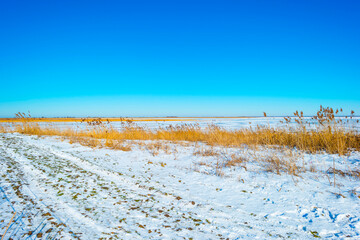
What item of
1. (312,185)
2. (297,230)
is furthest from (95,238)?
(312,185)

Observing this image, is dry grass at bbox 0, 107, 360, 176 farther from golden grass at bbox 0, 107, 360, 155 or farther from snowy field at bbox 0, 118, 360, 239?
snowy field at bbox 0, 118, 360, 239

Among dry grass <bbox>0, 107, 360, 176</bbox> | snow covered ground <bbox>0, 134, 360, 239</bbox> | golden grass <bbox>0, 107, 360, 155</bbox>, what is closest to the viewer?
snow covered ground <bbox>0, 134, 360, 239</bbox>

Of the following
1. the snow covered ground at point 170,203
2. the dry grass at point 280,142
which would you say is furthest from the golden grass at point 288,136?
the snow covered ground at point 170,203

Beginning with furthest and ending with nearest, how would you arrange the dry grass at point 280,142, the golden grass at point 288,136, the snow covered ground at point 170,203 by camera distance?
the golden grass at point 288,136 → the dry grass at point 280,142 → the snow covered ground at point 170,203

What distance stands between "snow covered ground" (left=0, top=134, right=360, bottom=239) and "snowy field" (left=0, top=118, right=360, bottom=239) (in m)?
0.01

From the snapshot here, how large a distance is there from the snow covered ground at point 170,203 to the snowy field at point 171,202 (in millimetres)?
10

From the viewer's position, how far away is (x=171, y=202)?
2.83 meters

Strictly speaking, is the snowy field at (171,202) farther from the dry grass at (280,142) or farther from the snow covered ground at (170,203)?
the dry grass at (280,142)

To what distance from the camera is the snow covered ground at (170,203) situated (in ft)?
6.91

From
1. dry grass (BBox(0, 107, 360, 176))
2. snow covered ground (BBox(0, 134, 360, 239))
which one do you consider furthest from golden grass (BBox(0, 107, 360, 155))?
snow covered ground (BBox(0, 134, 360, 239))

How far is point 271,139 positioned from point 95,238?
7.73 meters

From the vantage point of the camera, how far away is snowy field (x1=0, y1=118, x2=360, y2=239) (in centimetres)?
211

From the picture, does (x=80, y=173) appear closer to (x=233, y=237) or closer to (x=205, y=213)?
(x=205, y=213)

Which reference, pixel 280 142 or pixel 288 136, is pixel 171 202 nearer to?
pixel 280 142
